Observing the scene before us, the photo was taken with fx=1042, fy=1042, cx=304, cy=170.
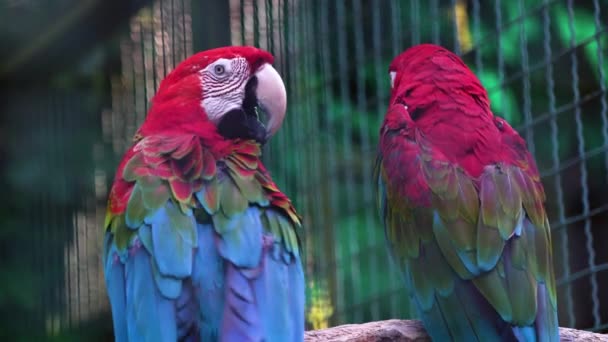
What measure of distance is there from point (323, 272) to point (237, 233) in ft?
4.03

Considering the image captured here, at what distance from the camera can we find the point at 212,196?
1.44 meters

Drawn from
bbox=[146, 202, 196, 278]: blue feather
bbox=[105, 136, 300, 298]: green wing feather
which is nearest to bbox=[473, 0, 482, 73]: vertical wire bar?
bbox=[105, 136, 300, 298]: green wing feather

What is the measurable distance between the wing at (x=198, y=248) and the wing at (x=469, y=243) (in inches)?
9.0

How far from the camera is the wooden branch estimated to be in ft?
5.05

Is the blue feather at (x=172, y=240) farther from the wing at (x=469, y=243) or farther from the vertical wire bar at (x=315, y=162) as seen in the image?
the vertical wire bar at (x=315, y=162)

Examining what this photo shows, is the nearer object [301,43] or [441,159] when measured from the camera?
[441,159]

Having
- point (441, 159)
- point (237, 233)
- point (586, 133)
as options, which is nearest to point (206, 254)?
point (237, 233)

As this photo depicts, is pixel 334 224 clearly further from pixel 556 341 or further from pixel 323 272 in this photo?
pixel 556 341

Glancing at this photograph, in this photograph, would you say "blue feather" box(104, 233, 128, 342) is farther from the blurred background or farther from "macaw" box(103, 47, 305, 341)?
the blurred background

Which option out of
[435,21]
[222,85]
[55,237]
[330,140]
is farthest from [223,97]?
[55,237]

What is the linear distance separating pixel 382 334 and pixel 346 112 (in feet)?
3.87

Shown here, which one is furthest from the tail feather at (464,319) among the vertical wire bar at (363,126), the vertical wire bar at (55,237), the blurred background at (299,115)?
the vertical wire bar at (55,237)

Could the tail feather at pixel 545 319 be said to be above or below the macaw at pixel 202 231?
below

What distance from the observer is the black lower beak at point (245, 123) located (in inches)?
62.2
